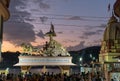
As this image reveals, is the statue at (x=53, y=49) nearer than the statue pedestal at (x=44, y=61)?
No

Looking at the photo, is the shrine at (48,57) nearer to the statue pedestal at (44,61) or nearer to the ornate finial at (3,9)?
the statue pedestal at (44,61)

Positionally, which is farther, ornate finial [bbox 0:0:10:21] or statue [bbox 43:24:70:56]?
statue [bbox 43:24:70:56]

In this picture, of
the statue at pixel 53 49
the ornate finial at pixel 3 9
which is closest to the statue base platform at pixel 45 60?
the statue at pixel 53 49

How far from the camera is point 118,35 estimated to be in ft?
174

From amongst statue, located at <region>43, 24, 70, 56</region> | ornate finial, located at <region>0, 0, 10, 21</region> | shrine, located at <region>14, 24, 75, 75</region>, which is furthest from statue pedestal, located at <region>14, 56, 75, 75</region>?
ornate finial, located at <region>0, 0, 10, 21</region>

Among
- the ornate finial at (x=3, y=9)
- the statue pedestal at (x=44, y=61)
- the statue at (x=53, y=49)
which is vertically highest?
the statue at (x=53, y=49)

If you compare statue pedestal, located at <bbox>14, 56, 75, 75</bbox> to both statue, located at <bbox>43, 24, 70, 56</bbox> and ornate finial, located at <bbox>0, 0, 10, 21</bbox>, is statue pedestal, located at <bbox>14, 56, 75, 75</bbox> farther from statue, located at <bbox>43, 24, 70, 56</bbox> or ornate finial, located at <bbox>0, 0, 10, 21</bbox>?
ornate finial, located at <bbox>0, 0, 10, 21</bbox>

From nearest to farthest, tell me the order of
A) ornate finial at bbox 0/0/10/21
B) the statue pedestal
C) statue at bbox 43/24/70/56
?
ornate finial at bbox 0/0/10/21 < the statue pedestal < statue at bbox 43/24/70/56

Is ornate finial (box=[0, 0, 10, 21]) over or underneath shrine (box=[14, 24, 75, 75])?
underneath

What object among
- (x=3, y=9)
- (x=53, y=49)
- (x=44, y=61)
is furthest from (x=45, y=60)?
(x=3, y=9)

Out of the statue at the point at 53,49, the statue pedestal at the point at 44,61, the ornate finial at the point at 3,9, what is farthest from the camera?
the statue at the point at 53,49

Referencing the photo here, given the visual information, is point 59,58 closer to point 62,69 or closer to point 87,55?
point 62,69

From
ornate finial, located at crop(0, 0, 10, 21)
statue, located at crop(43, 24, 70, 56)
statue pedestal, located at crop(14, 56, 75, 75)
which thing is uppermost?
statue, located at crop(43, 24, 70, 56)

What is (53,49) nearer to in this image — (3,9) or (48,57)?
(48,57)
